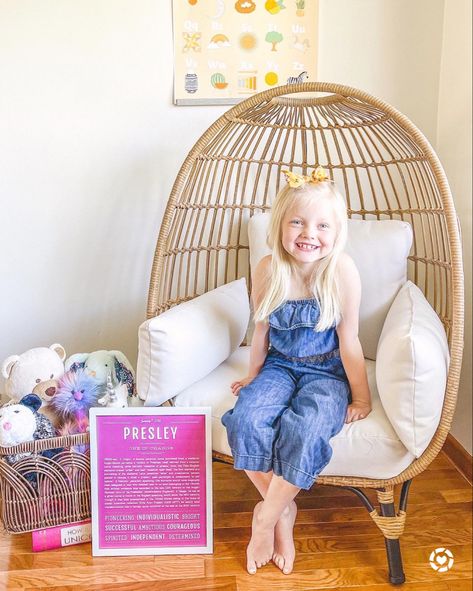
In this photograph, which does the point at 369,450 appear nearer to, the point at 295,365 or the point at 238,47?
the point at 295,365

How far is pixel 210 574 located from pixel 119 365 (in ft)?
2.02

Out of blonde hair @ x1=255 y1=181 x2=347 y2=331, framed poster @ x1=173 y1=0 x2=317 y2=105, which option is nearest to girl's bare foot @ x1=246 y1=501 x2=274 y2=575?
blonde hair @ x1=255 y1=181 x2=347 y2=331

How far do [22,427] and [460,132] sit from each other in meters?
1.47

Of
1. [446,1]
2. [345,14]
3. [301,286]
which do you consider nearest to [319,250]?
[301,286]

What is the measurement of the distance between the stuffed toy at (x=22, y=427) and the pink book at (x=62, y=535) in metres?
0.19

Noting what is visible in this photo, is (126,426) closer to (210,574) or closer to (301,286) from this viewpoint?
(210,574)

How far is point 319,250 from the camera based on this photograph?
1.48m

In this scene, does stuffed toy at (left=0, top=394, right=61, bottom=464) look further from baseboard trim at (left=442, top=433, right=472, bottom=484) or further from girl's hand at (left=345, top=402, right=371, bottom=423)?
baseboard trim at (left=442, top=433, right=472, bottom=484)

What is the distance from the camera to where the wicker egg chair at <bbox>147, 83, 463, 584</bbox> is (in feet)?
5.69

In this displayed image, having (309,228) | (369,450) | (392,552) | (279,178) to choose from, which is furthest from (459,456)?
(279,178)

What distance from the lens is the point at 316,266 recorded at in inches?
59.8

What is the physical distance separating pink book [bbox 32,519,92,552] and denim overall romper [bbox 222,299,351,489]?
0.48 metres

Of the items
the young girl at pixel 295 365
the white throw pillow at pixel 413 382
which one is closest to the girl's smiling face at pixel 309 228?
the young girl at pixel 295 365

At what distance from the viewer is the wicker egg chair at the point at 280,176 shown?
1733 millimetres
